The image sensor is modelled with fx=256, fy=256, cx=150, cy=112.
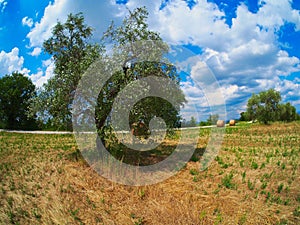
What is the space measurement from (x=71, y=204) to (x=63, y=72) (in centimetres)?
601

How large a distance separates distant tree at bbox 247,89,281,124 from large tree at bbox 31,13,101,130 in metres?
37.5

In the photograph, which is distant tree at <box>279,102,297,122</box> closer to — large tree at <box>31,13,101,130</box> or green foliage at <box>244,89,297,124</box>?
green foliage at <box>244,89,297,124</box>

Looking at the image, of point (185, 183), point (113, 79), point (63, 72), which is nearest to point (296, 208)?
point (185, 183)

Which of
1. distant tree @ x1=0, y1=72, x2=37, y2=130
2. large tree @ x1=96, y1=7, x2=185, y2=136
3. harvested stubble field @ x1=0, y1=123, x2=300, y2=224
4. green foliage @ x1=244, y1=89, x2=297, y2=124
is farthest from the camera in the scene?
green foliage @ x1=244, y1=89, x2=297, y2=124

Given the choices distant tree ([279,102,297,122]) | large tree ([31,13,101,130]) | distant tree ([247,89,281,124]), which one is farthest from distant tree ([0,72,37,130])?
distant tree ([279,102,297,122])

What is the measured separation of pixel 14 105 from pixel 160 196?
39329mm

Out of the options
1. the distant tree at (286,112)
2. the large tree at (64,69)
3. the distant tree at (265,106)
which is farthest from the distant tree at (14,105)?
the distant tree at (286,112)

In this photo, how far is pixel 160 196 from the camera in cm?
756

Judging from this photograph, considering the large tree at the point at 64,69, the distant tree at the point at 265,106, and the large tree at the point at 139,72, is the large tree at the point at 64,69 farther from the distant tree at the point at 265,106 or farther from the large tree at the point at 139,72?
the distant tree at the point at 265,106

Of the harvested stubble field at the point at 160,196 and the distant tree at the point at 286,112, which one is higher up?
the distant tree at the point at 286,112

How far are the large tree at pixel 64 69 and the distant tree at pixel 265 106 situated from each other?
37.5 m

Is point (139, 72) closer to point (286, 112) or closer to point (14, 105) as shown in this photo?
point (14, 105)

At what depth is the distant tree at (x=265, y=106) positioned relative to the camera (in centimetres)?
4256

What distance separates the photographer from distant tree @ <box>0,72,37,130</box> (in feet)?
131
